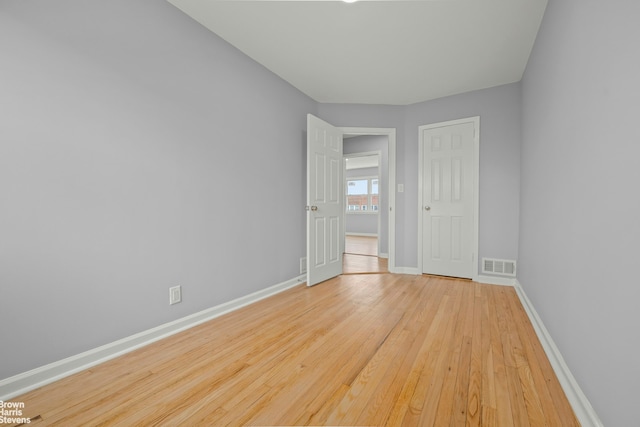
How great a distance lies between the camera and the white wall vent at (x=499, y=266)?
327 centimetres

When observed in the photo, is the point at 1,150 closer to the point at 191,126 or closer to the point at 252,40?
the point at 191,126

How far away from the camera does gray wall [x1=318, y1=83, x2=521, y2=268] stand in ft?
10.8

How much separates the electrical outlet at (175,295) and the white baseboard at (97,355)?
0.50 feet

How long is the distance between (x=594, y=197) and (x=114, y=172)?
8.42 ft

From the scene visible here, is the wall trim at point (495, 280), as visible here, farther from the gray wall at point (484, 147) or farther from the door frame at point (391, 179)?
the door frame at point (391, 179)

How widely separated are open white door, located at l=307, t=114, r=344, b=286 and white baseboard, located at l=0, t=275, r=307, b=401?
1.12 metres

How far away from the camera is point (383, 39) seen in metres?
2.45

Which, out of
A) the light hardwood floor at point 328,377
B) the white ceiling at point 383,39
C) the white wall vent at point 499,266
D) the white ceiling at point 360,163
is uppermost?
the white ceiling at point 383,39

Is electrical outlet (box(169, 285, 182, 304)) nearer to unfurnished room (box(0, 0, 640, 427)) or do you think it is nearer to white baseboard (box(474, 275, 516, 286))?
unfurnished room (box(0, 0, 640, 427))

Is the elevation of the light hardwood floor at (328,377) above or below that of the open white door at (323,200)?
below

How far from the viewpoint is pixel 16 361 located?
4.45ft

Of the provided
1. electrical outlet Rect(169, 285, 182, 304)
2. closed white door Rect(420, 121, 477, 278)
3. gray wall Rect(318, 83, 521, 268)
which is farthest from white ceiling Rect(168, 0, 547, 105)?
electrical outlet Rect(169, 285, 182, 304)

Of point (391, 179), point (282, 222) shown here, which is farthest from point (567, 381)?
point (391, 179)

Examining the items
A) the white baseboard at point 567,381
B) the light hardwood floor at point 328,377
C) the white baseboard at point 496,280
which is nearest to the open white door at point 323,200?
the light hardwood floor at point 328,377
